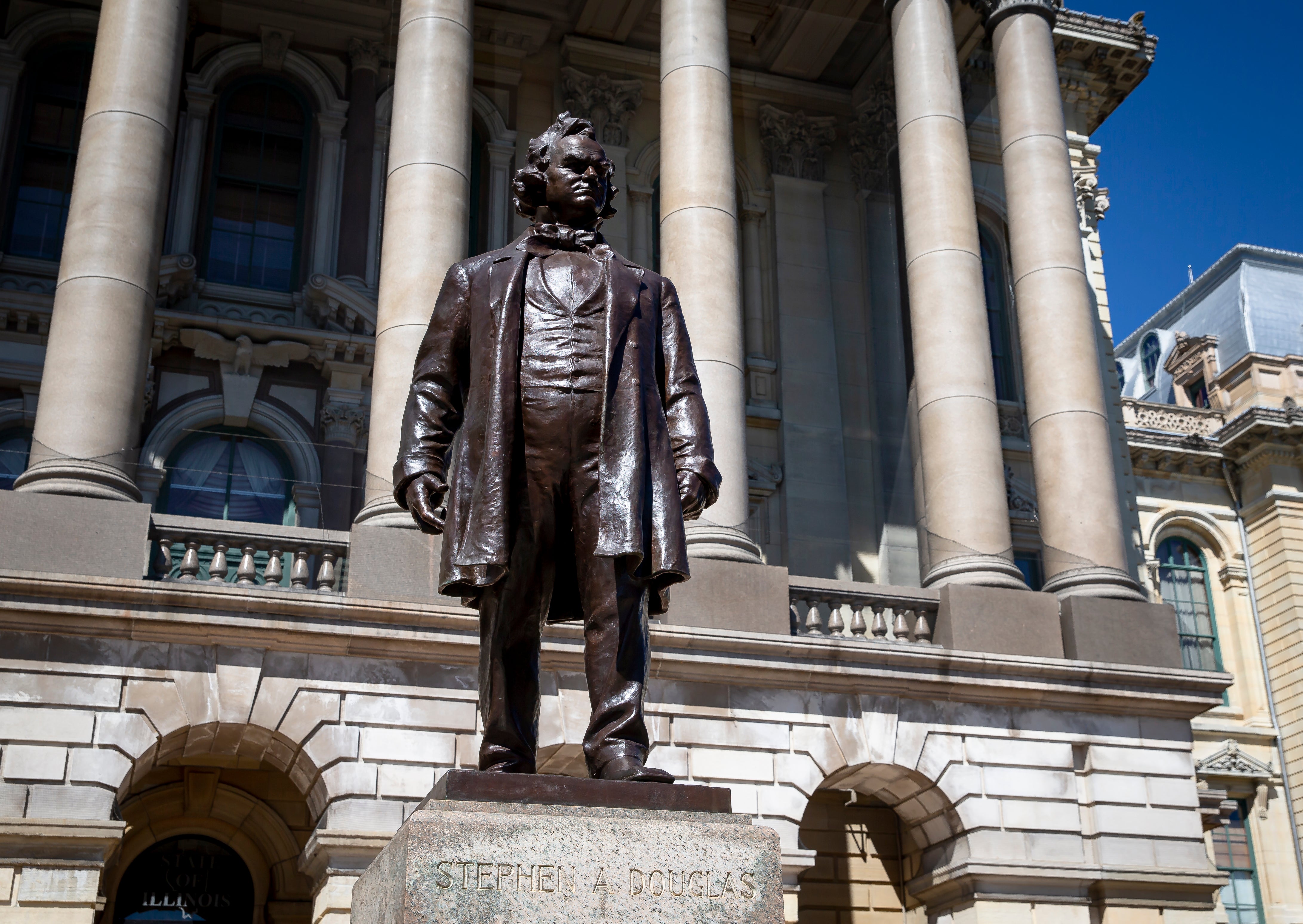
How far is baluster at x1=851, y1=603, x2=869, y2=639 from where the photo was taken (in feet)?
59.6

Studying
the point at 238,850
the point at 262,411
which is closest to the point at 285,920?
the point at 238,850

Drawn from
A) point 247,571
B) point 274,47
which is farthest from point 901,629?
point 274,47

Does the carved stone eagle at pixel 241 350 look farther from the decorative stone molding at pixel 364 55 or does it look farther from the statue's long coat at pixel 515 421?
the statue's long coat at pixel 515 421

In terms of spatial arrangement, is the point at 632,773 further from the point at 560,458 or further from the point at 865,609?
the point at 865,609

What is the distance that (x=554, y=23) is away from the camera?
1056 inches

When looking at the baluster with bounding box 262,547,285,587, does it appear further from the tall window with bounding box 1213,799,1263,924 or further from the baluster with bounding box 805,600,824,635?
the tall window with bounding box 1213,799,1263,924

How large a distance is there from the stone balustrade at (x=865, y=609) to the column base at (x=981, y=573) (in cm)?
36

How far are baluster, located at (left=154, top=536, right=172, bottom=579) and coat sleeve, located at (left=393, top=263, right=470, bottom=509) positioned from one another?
10.2m

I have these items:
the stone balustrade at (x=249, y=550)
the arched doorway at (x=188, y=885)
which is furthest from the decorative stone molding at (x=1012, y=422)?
the arched doorway at (x=188, y=885)

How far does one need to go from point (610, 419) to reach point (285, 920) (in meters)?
14.7

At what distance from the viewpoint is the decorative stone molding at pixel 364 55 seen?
25.4 metres

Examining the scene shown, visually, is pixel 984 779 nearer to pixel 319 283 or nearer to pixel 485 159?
pixel 319 283

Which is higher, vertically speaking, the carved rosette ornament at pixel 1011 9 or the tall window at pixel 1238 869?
the carved rosette ornament at pixel 1011 9

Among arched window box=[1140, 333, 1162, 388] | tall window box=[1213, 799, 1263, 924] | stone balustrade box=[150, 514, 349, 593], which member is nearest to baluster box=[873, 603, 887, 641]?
stone balustrade box=[150, 514, 349, 593]
